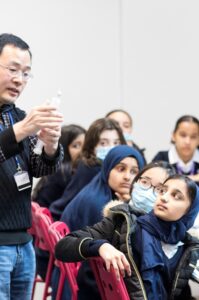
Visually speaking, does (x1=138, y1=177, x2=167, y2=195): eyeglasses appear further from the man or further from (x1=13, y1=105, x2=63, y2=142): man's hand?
(x1=13, y1=105, x2=63, y2=142): man's hand

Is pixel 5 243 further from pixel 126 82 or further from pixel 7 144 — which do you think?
pixel 126 82

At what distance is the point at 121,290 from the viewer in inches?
70.8

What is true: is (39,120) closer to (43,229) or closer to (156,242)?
(156,242)

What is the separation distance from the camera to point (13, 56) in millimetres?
1778

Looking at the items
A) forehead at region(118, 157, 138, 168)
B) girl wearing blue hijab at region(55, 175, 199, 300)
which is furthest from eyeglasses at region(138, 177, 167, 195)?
forehead at region(118, 157, 138, 168)

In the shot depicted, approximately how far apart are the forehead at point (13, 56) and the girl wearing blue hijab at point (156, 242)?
0.64 metres

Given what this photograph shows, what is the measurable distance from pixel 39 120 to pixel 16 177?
0.25m

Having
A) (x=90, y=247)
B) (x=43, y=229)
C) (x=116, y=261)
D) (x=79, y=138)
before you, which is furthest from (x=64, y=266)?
(x=79, y=138)

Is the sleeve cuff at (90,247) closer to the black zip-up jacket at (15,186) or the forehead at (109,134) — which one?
the black zip-up jacket at (15,186)

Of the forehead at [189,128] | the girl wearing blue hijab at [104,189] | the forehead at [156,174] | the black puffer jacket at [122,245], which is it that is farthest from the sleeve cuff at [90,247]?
the forehead at [189,128]

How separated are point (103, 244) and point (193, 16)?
3.46 metres

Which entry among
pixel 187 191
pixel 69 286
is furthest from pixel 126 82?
pixel 187 191

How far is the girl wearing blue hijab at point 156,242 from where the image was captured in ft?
6.50

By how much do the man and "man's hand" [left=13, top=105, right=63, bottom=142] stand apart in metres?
0.05
